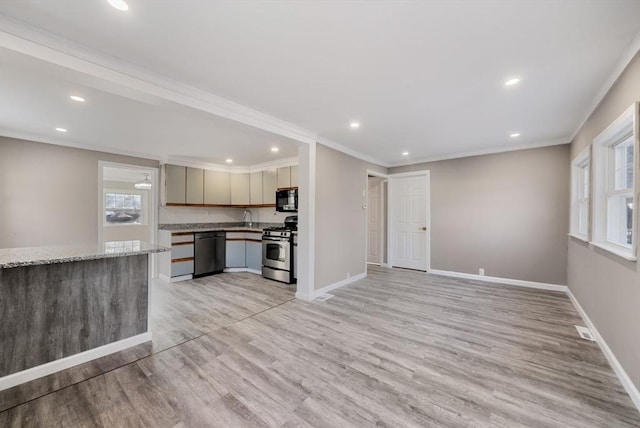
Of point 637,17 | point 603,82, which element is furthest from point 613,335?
point 637,17

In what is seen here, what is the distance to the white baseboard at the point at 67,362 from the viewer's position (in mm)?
1988

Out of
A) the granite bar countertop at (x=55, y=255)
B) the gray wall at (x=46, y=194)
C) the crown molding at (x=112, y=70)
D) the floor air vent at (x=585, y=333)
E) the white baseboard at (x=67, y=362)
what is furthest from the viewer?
the gray wall at (x=46, y=194)

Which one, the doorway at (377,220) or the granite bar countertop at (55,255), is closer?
the granite bar countertop at (55,255)

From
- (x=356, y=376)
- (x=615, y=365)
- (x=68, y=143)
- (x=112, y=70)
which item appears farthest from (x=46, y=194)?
(x=615, y=365)

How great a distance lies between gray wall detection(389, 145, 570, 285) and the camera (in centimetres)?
434

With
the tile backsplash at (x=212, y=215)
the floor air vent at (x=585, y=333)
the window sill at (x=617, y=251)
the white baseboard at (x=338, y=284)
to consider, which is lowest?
the floor air vent at (x=585, y=333)

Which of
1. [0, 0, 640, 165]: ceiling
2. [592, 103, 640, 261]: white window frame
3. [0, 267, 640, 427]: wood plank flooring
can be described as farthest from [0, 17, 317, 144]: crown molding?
[592, 103, 640, 261]: white window frame

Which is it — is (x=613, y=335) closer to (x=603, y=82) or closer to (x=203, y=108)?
(x=603, y=82)

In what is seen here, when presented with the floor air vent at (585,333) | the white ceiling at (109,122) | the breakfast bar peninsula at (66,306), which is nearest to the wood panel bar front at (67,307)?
the breakfast bar peninsula at (66,306)

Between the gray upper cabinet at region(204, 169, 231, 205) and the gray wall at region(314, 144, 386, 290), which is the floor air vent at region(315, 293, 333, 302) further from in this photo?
the gray upper cabinet at region(204, 169, 231, 205)

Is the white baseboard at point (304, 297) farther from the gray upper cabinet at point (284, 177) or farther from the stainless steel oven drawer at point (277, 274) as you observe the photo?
the gray upper cabinet at point (284, 177)

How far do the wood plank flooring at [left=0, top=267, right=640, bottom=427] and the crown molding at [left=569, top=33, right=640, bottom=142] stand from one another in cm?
250

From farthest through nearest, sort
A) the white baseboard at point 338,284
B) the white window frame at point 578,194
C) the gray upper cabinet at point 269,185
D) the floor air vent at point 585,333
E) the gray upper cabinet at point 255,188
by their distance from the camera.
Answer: the gray upper cabinet at point 255,188
the gray upper cabinet at point 269,185
the white baseboard at point 338,284
the white window frame at point 578,194
the floor air vent at point 585,333

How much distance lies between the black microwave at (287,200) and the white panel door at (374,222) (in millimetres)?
2244
